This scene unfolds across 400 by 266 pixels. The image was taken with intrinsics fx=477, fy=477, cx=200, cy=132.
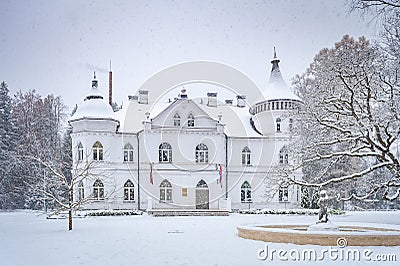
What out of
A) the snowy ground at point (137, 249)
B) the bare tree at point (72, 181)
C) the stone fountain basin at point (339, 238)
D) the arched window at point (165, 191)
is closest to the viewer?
the snowy ground at point (137, 249)

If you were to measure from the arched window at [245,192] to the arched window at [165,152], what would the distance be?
19.0 feet

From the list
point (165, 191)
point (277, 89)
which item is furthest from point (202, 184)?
point (277, 89)

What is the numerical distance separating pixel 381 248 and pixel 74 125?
24.5 meters

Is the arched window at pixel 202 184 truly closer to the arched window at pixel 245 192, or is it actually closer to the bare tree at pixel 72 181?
the arched window at pixel 245 192

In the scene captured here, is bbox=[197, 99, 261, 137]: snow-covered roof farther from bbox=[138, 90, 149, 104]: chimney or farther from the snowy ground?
the snowy ground

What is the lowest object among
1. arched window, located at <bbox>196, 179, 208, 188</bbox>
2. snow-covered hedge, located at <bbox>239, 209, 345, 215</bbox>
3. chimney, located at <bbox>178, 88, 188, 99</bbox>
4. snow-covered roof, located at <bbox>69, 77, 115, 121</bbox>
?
snow-covered hedge, located at <bbox>239, 209, 345, 215</bbox>

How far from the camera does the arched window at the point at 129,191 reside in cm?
3306

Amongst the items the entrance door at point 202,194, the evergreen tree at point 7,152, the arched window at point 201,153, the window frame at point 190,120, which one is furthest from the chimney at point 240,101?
the evergreen tree at point 7,152

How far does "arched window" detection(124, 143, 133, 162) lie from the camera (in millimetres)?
33656

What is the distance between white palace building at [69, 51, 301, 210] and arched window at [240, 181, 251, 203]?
0.24 ft

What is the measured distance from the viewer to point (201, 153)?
33.6 m

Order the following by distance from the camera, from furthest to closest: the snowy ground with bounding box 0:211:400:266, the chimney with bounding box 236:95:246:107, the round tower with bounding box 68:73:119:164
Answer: the chimney with bounding box 236:95:246:107 < the round tower with bounding box 68:73:119:164 < the snowy ground with bounding box 0:211:400:266

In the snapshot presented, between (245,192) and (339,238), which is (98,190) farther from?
(339,238)

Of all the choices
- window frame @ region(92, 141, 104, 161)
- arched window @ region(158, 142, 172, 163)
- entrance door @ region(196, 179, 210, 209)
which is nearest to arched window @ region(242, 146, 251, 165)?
entrance door @ region(196, 179, 210, 209)
